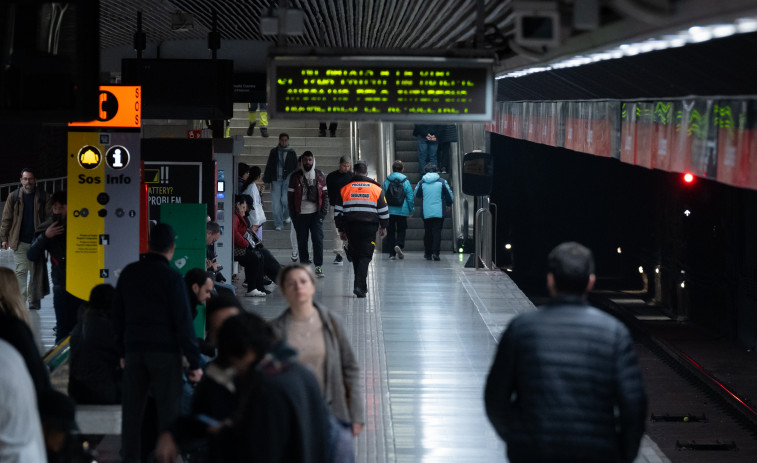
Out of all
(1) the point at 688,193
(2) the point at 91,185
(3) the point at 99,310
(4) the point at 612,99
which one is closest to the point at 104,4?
(2) the point at 91,185

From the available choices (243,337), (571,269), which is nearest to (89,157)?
(243,337)

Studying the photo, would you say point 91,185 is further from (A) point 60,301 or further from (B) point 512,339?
(B) point 512,339

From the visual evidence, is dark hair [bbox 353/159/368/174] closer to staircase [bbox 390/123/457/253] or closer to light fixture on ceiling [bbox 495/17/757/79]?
staircase [bbox 390/123/457/253]

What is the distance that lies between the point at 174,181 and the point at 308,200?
4.13 meters

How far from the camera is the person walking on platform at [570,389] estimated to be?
444 centimetres

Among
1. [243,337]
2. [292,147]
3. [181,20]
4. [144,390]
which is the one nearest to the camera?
[243,337]

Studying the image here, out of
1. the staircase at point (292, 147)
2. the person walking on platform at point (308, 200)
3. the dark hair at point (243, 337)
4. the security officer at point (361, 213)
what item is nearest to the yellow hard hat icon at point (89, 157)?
the security officer at point (361, 213)

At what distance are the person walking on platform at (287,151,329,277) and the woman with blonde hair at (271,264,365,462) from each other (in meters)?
10.7

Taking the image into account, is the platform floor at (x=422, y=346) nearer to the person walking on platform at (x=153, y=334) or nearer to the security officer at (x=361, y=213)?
the security officer at (x=361, y=213)

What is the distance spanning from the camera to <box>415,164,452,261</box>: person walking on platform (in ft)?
62.2

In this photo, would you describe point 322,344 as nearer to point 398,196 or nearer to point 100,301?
point 100,301

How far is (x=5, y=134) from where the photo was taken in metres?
22.9

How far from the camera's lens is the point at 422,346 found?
12.2m

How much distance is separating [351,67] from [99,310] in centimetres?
214
